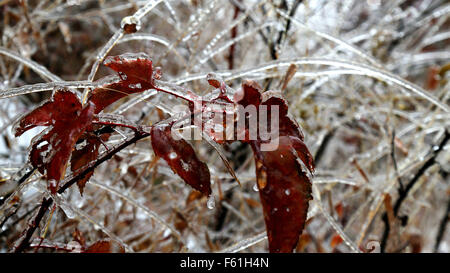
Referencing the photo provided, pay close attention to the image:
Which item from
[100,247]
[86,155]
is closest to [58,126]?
[86,155]

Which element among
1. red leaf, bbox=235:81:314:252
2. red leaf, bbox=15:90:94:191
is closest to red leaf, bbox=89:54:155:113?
red leaf, bbox=15:90:94:191

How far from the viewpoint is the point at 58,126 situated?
0.53 m

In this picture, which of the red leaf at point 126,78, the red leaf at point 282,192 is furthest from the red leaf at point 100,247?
the red leaf at point 282,192

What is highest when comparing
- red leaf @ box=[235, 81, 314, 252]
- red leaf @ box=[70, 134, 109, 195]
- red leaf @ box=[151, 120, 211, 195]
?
red leaf @ box=[70, 134, 109, 195]

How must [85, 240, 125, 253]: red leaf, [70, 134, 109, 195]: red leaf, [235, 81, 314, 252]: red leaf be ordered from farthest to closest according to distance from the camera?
[85, 240, 125, 253]: red leaf
[70, 134, 109, 195]: red leaf
[235, 81, 314, 252]: red leaf

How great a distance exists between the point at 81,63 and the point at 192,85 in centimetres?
124

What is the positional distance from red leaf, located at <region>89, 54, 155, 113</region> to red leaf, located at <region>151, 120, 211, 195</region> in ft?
0.22

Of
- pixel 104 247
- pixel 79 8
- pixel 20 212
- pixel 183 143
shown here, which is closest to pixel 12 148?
pixel 20 212

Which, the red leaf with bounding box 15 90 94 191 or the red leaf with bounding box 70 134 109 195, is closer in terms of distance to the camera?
the red leaf with bounding box 15 90 94 191

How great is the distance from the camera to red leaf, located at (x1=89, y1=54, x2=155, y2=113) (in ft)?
1.75

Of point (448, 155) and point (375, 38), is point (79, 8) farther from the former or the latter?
point (448, 155)

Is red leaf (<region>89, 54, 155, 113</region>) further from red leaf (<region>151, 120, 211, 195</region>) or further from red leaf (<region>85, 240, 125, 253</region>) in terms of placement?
red leaf (<region>85, 240, 125, 253</region>)

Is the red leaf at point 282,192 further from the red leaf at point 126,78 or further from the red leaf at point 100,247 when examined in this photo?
the red leaf at point 100,247

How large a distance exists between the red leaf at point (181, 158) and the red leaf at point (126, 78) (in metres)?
0.07
